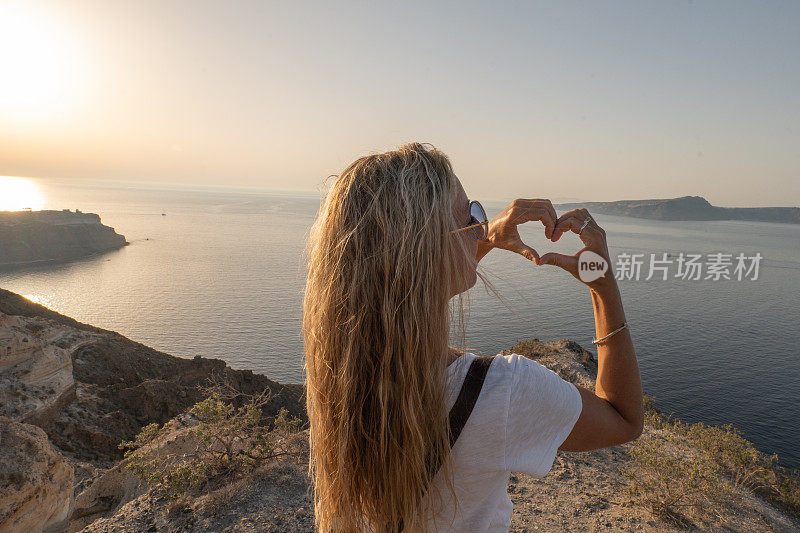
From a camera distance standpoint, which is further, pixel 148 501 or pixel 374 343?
pixel 148 501

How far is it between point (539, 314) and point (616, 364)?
32.0m

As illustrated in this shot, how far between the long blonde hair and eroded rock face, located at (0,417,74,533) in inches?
199

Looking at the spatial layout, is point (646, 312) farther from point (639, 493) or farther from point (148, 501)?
point (148, 501)

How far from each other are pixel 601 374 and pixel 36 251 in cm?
9178

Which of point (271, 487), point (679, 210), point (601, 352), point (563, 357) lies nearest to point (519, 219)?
point (601, 352)

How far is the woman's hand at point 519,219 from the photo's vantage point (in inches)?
49.1

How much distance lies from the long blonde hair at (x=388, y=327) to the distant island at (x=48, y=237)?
89.4 meters

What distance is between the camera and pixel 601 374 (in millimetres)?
1260

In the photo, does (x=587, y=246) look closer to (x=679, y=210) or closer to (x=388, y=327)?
(x=388, y=327)

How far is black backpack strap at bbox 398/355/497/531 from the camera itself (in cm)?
97

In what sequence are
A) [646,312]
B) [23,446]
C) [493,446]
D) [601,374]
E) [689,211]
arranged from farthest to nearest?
1. [689,211]
2. [646,312]
3. [23,446]
4. [601,374]
5. [493,446]

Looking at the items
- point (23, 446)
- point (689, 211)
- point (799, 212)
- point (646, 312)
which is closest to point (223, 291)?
point (646, 312)

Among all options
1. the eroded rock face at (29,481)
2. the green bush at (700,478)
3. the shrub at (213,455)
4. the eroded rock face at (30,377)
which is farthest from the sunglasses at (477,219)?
the eroded rock face at (30,377)

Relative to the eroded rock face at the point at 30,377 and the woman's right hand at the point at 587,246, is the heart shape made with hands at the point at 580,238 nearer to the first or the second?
the woman's right hand at the point at 587,246
